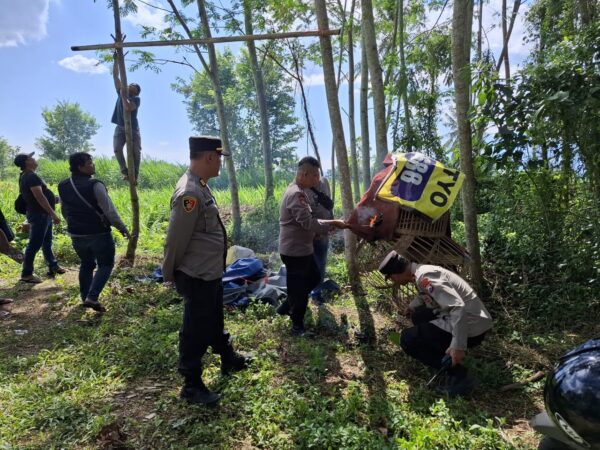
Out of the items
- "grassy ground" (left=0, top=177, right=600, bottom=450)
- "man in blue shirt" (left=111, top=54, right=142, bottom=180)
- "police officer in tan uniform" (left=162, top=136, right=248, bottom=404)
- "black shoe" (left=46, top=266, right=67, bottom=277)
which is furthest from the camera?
"black shoe" (left=46, top=266, right=67, bottom=277)

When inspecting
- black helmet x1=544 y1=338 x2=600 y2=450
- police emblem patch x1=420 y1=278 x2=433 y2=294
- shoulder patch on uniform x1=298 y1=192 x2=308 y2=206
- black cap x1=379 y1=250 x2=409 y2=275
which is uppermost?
shoulder patch on uniform x1=298 y1=192 x2=308 y2=206

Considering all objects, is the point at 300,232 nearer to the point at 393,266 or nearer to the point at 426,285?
the point at 393,266

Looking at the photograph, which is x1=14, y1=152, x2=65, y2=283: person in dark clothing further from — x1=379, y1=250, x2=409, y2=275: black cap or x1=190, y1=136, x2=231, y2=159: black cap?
x1=379, y1=250, x2=409, y2=275: black cap

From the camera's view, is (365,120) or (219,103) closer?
(219,103)

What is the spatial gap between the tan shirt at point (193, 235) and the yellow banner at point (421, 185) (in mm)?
1415

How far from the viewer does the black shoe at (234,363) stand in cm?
350

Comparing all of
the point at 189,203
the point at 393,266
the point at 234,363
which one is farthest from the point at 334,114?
the point at 234,363

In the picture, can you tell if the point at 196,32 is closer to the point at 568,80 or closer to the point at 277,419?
the point at 568,80

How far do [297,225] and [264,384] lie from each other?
59.1 inches

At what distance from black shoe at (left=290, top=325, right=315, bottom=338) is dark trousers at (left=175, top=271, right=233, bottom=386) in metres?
1.35

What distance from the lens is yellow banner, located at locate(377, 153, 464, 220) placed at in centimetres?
337

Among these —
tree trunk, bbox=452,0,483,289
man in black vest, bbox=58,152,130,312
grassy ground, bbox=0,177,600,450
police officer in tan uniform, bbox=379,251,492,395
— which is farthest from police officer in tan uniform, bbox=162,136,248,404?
tree trunk, bbox=452,0,483,289

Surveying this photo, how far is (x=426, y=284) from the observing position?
3.11 metres

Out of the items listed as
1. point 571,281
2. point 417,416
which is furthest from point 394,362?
point 571,281
